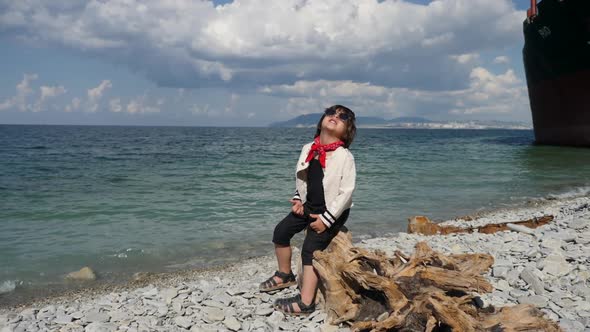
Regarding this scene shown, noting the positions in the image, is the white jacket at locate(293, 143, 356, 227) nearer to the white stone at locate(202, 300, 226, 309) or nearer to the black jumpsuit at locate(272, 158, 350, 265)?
the black jumpsuit at locate(272, 158, 350, 265)

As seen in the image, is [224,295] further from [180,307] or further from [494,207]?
[494,207]

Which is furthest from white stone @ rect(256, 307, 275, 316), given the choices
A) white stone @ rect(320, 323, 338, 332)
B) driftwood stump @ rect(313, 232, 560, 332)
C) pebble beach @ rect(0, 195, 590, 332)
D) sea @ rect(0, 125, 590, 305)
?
sea @ rect(0, 125, 590, 305)

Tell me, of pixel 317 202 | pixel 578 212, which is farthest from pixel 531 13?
pixel 317 202

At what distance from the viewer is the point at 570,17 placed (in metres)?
23.1

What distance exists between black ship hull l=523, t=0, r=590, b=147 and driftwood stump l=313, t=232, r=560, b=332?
24.8 m

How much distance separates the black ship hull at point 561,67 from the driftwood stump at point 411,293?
81.4 ft

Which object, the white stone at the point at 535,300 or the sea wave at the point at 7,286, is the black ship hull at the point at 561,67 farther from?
the sea wave at the point at 7,286

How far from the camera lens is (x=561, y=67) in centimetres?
2508

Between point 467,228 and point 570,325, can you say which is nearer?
point 570,325

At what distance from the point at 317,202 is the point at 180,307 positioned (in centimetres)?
181

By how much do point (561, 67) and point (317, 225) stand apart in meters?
27.2

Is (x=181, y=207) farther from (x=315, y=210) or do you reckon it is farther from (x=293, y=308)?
(x=315, y=210)

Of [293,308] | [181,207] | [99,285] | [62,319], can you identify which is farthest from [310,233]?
[181,207]

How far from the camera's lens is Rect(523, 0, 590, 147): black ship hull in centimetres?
2305
